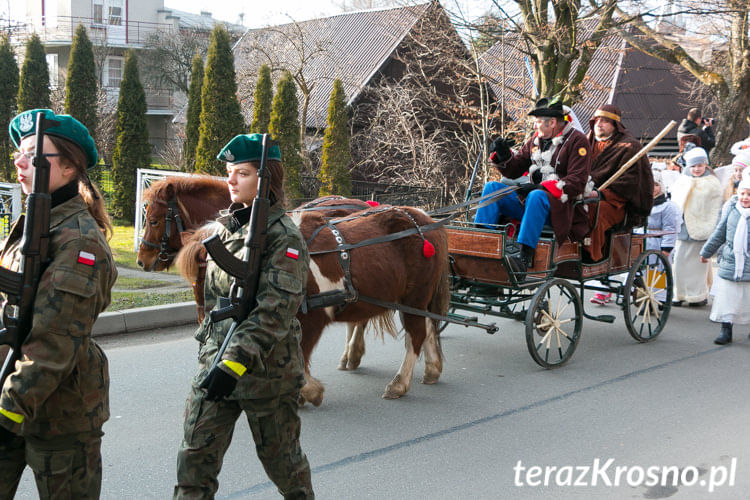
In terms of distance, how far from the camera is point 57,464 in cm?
260

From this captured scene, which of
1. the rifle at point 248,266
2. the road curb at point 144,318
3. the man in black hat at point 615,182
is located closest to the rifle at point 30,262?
the rifle at point 248,266

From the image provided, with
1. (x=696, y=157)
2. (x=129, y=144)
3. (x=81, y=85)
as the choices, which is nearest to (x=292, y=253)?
(x=696, y=157)

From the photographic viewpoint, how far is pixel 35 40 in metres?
17.7

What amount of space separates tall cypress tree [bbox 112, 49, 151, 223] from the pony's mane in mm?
11511

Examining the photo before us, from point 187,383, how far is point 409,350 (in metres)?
1.87

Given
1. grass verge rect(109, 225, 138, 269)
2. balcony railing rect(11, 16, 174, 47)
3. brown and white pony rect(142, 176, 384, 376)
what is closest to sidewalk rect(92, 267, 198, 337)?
brown and white pony rect(142, 176, 384, 376)

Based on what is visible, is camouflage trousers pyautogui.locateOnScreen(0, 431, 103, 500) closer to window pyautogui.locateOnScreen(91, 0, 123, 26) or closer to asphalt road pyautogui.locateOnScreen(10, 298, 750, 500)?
asphalt road pyautogui.locateOnScreen(10, 298, 750, 500)

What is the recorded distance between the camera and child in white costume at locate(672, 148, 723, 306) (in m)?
9.95

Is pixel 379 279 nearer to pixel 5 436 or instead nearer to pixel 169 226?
pixel 169 226

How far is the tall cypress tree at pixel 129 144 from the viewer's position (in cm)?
1669

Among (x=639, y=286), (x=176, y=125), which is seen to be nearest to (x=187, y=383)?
(x=639, y=286)

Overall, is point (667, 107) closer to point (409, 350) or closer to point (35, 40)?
point (35, 40)

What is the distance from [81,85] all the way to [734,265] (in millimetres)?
A: 14985

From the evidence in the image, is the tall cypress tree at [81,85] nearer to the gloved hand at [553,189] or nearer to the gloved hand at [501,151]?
the gloved hand at [501,151]
